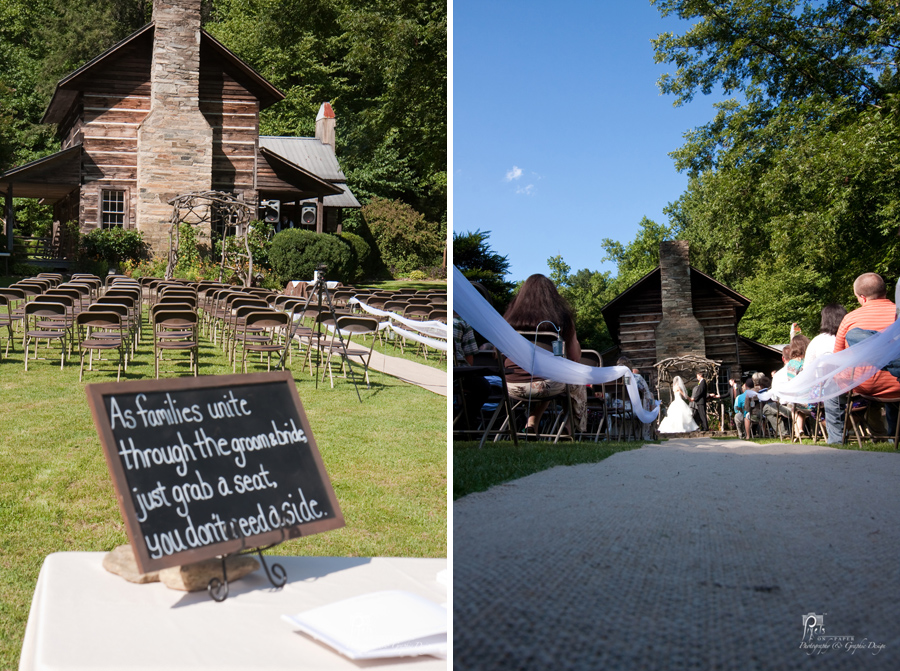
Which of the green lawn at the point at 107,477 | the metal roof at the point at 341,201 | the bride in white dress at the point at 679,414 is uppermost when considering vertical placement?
the metal roof at the point at 341,201

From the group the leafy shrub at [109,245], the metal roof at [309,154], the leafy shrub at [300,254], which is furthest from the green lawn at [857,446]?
the metal roof at [309,154]

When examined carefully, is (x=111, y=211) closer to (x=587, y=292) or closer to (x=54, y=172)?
(x=54, y=172)

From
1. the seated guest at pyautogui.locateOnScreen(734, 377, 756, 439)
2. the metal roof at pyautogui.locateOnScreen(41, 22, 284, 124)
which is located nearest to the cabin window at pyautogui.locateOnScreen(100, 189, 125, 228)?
the metal roof at pyautogui.locateOnScreen(41, 22, 284, 124)

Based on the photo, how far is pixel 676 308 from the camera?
2.60 meters

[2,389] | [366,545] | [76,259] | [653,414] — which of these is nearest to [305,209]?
[76,259]

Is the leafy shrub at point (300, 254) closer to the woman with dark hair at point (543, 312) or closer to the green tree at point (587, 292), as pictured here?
the woman with dark hair at point (543, 312)

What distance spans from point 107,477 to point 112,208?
19.5 m

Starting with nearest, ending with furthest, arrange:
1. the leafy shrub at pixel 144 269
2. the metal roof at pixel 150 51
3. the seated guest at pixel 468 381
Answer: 1. the seated guest at pixel 468 381
2. the leafy shrub at pixel 144 269
3. the metal roof at pixel 150 51

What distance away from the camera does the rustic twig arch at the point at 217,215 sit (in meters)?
20.1

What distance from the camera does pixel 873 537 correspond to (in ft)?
7.77

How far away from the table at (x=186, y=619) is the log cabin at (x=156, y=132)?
21.7m

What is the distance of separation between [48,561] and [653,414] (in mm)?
1842

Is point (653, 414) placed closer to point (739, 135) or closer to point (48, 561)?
point (739, 135)

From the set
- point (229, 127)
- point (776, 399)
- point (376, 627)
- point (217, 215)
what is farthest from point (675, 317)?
point (229, 127)
